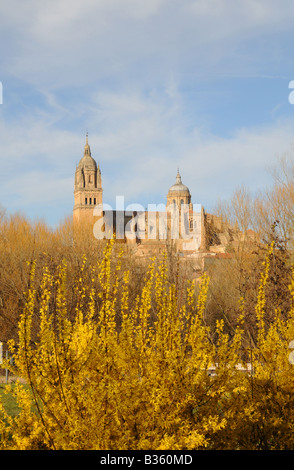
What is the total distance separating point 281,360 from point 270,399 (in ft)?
1.79

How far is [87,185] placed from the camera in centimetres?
12569

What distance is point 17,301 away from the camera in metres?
21.7

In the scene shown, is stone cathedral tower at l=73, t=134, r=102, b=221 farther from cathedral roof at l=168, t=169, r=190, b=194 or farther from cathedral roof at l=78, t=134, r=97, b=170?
cathedral roof at l=168, t=169, r=190, b=194

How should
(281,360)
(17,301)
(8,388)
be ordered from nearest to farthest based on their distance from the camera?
(8,388)
(281,360)
(17,301)

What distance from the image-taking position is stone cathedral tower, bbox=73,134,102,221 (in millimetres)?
124875

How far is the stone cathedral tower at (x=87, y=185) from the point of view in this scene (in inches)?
4916

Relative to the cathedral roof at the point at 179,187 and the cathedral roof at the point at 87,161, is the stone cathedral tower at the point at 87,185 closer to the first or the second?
the cathedral roof at the point at 87,161

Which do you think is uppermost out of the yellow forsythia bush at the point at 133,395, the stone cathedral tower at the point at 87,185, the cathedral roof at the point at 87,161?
the cathedral roof at the point at 87,161

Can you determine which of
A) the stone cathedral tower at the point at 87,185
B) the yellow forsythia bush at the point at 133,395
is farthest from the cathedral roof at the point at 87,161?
the yellow forsythia bush at the point at 133,395

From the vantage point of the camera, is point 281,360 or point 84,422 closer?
point 84,422

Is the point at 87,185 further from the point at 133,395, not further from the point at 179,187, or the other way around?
the point at 133,395

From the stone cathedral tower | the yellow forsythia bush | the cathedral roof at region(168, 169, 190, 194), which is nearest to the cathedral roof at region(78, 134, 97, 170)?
the stone cathedral tower
